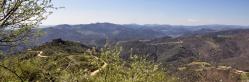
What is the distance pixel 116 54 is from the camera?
97.2 feet

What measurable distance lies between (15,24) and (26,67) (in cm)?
2798

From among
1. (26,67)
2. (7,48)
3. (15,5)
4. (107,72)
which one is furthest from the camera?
(26,67)

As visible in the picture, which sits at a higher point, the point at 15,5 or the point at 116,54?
the point at 15,5

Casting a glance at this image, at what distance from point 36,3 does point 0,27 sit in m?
2.42

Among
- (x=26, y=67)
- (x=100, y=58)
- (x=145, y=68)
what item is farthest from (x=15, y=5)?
(x=26, y=67)

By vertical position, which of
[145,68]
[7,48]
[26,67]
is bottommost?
[26,67]

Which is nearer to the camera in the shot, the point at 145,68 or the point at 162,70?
the point at 145,68

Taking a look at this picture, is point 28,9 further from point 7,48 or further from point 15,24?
point 7,48

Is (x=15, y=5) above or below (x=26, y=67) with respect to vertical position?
above

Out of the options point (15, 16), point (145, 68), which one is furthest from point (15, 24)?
point (145, 68)

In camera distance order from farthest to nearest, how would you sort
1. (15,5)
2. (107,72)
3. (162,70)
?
(162,70)
(107,72)
(15,5)

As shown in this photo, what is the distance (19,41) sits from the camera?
74.5ft

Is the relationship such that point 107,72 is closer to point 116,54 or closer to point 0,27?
point 116,54

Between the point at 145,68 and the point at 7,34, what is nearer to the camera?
the point at 7,34
